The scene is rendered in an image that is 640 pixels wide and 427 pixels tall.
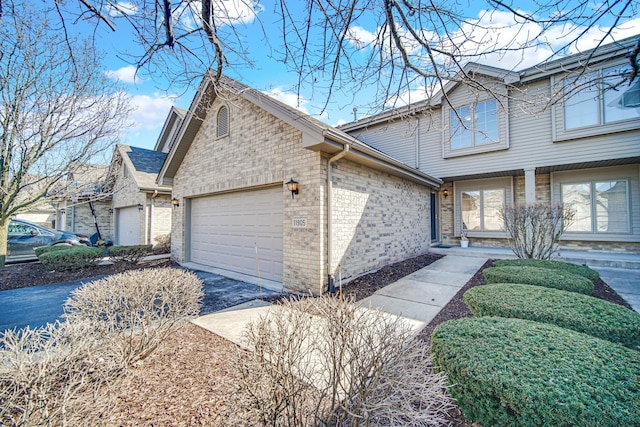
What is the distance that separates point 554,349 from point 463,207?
10.9 m

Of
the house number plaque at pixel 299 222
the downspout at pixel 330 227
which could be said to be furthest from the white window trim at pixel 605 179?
the house number plaque at pixel 299 222

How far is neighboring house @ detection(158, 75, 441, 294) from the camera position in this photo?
5.82 m

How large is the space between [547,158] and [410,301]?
825 cm

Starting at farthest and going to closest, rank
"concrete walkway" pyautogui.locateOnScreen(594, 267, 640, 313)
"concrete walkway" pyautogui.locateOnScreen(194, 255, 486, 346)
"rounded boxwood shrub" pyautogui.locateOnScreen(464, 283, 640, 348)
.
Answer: "concrete walkway" pyautogui.locateOnScreen(594, 267, 640, 313)
"concrete walkway" pyautogui.locateOnScreen(194, 255, 486, 346)
"rounded boxwood shrub" pyautogui.locateOnScreen(464, 283, 640, 348)

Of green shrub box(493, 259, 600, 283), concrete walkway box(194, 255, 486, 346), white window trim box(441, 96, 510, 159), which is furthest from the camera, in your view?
white window trim box(441, 96, 510, 159)

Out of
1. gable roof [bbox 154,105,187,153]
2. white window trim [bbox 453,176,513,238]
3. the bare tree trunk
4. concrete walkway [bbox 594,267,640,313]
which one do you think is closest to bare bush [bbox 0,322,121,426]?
concrete walkway [bbox 594,267,640,313]

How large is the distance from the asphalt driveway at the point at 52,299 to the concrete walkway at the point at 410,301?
63 centimetres

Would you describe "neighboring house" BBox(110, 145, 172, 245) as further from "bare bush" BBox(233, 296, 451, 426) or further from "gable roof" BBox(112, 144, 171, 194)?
"bare bush" BBox(233, 296, 451, 426)

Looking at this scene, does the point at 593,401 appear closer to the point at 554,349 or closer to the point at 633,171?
the point at 554,349

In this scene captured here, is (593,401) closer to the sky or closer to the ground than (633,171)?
closer to the ground

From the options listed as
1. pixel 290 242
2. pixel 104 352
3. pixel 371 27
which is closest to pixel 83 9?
pixel 371 27

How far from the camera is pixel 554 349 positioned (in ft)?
6.97

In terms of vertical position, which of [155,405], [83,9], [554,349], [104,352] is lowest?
[155,405]

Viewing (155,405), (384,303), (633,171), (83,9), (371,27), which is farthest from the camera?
(633,171)
